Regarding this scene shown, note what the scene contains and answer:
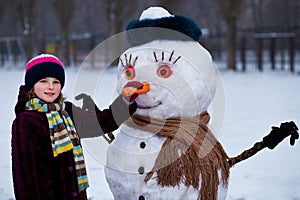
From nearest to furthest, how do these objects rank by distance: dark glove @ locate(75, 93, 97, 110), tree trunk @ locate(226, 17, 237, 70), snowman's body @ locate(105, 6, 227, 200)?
snowman's body @ locate(105, 6, 227, 200) < dark glove @ locate(75, 93, 97, 110) < tree trunk @ locate(226, 17, 237, 70)

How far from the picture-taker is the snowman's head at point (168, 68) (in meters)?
2.72

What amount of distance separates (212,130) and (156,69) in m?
0.48

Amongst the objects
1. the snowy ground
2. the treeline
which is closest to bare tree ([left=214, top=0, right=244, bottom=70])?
the treeline

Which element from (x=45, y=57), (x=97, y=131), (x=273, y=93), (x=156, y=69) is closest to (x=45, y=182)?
(x=97, y=131)

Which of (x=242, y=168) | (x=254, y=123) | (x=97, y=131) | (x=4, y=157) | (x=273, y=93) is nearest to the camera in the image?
(x=97, y=131)

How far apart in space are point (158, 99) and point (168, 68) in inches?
6.7

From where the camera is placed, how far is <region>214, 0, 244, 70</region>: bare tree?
56.0 feet

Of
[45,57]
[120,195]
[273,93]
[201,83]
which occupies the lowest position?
[273,93]

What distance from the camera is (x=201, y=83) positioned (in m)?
2.77

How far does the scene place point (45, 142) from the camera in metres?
2.53

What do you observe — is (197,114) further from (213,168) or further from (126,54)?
(126,54)

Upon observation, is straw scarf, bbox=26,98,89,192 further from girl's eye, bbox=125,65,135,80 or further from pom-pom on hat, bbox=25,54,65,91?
girl's eye, bbox=125,65,135,80

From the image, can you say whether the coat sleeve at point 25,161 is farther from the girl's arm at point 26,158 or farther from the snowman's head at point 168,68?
the snowman's head at point 168,68

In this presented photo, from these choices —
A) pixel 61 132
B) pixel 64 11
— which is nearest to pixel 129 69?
pixel 61 132
